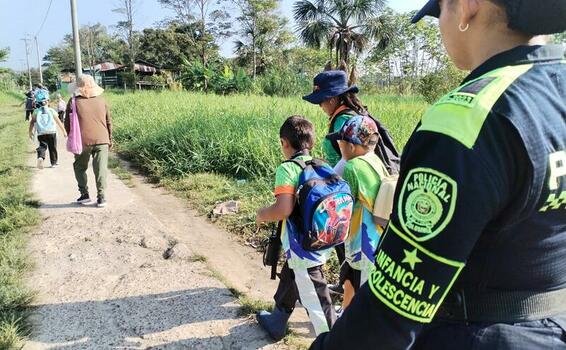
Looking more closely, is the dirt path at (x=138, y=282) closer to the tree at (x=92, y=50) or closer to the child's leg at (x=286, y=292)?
the child's leg at (x=286, y=292)

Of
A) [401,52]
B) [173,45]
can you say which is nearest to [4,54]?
[173,45]

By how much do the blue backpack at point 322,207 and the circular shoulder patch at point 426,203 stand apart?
1632mm

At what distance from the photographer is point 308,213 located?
2.46 m

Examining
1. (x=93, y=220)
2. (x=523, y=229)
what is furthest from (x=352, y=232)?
(x=93, y=220)

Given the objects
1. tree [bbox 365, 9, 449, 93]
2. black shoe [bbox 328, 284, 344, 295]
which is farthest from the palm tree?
black shoe [bbox 328, 284, 344, 295]

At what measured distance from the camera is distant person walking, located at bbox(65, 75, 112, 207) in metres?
5.44

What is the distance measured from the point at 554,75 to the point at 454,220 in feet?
1.11

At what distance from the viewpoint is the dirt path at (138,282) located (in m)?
2.98

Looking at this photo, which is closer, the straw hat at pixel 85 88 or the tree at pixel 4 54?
the straw hat at pixel 85 88

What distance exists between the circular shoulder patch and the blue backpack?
1632mm

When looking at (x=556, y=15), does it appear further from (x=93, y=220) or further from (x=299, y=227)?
(x=93, y=220)

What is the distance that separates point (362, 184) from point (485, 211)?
176cm

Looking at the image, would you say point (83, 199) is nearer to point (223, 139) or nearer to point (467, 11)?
point (223, 139)

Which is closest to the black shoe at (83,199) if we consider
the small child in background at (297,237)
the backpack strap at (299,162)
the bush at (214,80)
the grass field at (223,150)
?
the grass field at (223,150)
